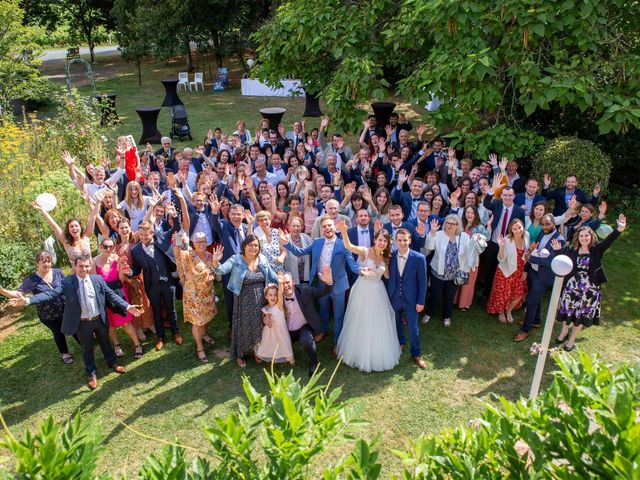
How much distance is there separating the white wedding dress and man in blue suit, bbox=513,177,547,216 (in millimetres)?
2954

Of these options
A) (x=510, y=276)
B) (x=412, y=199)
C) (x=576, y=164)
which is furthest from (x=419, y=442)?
(x=576, y=164)

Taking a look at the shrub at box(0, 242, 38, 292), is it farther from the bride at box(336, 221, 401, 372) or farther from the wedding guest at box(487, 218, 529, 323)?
the wedding guest at box(487, 218, 529, 323)

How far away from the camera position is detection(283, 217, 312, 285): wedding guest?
23.0 ft

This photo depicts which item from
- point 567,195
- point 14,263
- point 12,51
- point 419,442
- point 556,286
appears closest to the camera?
point 419,442

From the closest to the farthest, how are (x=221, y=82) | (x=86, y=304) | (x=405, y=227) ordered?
(x=86, y=304)
(x=405, y=227)
(x=221, y=82)

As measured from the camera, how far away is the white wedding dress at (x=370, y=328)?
6.31m

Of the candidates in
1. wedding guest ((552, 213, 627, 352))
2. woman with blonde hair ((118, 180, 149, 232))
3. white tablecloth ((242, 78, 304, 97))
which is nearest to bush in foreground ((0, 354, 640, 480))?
wedding guest ((552, 213, 627, 352))

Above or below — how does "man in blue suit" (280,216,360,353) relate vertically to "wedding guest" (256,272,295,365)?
above

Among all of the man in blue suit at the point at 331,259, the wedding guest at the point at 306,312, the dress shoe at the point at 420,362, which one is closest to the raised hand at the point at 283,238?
the man in blue suit at the point at 331,259

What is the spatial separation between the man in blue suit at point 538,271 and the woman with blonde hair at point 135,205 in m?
5.70

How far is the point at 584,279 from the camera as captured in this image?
21.2 feet

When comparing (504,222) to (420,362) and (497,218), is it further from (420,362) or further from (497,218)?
(420,362)

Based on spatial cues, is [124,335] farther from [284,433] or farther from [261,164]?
[284,433]

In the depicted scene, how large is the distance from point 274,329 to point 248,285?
2.06 ft
